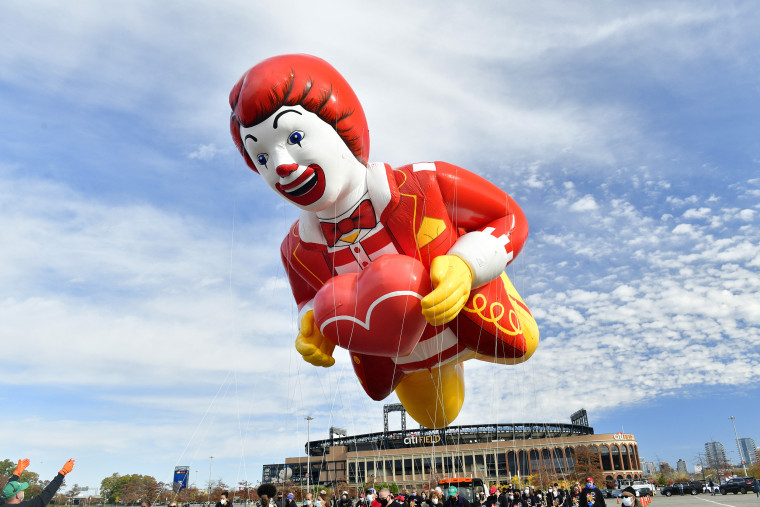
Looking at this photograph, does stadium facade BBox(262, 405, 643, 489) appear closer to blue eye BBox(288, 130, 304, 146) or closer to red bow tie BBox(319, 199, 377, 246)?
red bow tie BBox(319, 199, 377, 246)

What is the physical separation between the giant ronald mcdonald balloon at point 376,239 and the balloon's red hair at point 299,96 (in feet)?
0.06

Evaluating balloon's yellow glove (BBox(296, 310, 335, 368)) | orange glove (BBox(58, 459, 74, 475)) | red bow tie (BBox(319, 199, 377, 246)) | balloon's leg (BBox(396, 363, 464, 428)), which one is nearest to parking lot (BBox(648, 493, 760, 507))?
balloon's leg (BBox(396, 363, 464, 428))

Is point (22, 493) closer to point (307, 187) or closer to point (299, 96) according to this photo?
point (307, 187)

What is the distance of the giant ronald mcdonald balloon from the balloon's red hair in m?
0.02

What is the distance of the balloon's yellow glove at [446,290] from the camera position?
655cm

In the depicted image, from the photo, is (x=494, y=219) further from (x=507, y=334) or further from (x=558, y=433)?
(x=558, y=433)

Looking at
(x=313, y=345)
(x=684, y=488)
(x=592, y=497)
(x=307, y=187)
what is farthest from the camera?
(x=684, y=488)

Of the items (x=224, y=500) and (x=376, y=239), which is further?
(x=224, y=500)

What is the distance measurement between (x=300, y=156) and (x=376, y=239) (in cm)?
164

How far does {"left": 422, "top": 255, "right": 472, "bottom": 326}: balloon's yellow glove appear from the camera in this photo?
258 inches

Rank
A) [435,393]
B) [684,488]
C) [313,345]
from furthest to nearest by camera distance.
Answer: [684,488] < [435,393] < [313,345]

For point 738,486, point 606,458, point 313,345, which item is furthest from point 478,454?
point 313,345

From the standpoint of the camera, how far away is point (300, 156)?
7113mm

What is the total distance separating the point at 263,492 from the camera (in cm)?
625
